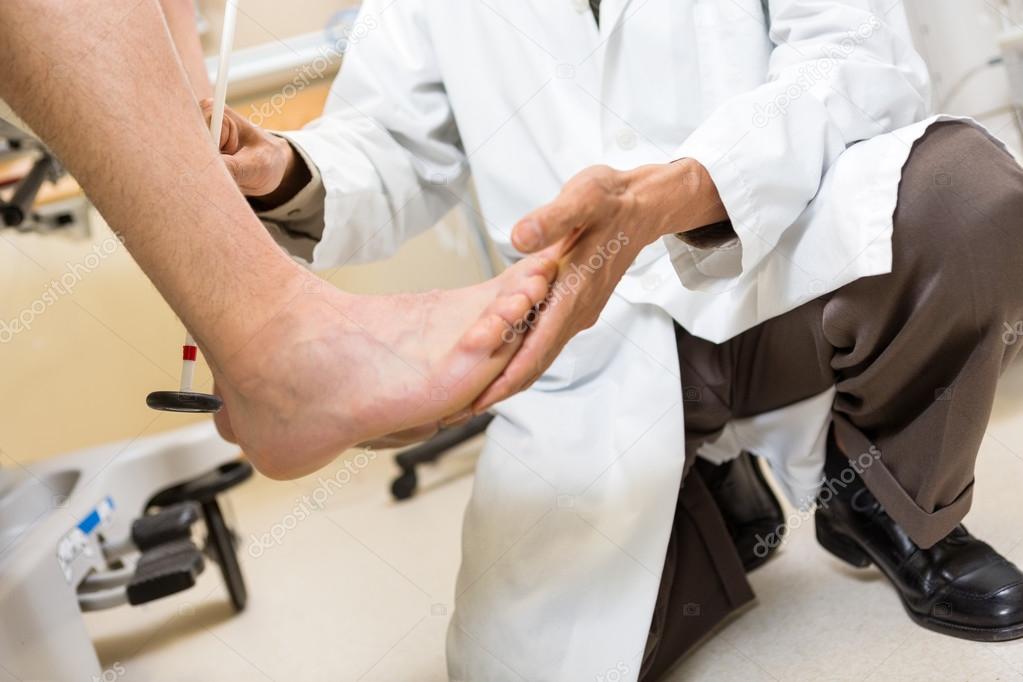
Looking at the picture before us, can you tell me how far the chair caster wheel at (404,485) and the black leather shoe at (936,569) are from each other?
3.17 feet

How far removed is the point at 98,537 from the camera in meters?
1.53

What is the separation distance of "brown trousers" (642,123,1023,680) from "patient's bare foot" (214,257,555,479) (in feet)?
1.16

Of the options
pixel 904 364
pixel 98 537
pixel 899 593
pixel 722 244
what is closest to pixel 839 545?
pixel 899 593

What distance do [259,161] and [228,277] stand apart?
0.27 metres

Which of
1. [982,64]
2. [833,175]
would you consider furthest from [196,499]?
[982,64]

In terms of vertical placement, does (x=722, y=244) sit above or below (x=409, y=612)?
above

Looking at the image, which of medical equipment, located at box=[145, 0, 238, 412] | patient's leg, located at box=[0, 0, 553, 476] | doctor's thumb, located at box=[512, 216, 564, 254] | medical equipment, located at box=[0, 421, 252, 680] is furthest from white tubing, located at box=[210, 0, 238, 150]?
medical equipment, located at box=[0, 421, 252, 680]

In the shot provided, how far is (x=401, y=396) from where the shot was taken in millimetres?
732

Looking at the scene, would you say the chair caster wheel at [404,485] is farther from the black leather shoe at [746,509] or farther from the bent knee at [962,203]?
the bent knee at [962,203]

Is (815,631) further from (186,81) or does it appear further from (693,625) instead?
(186,81)

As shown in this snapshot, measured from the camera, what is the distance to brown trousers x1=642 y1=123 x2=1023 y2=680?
83 cm

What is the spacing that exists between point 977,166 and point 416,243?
168cm

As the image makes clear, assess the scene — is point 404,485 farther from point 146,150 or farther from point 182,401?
point 146,150

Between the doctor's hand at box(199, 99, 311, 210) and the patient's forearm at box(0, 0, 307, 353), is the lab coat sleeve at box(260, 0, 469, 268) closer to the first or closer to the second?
the doctor's hand at box(199, 99, 311, 210)
